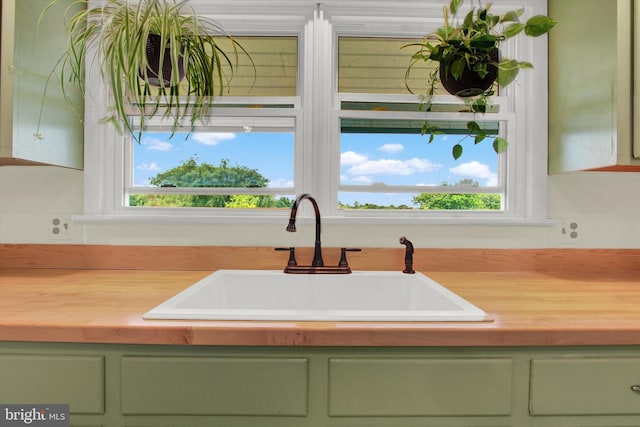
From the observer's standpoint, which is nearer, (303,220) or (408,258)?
(408,258)

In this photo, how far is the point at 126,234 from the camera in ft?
5.33

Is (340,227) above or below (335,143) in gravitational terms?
below

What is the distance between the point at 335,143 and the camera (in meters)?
1.67

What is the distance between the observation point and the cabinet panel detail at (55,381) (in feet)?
2.83

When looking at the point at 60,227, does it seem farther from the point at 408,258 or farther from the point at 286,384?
the point at 408,258

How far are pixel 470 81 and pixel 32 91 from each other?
1.56m

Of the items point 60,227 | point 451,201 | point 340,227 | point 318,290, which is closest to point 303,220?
point 340,227

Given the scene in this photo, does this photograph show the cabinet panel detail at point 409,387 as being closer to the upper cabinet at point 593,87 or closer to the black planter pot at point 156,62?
the upper cabinet at point 593,87

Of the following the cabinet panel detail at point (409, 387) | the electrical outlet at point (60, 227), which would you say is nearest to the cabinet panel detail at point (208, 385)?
the cabinet panel detail at point (409, 387)

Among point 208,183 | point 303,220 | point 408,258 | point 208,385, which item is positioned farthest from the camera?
point 208,183

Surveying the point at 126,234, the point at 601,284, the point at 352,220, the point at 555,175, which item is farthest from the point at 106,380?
the point at 555,175

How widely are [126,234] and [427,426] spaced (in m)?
1.39

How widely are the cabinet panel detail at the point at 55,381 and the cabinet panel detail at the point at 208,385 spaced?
70 millimetres

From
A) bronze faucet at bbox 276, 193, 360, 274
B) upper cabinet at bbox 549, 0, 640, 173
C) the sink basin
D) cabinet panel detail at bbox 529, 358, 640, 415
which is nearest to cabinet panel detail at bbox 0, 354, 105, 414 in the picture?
the sink basin
